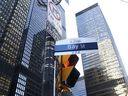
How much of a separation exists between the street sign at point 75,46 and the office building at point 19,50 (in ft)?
304

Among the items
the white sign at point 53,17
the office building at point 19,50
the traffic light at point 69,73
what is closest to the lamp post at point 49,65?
the white sign at point 53,17

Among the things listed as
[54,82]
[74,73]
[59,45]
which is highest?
[59,45]

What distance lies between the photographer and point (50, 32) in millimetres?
7340

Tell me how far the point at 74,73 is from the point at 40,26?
151m

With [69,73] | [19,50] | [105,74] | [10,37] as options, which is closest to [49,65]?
[69,73]

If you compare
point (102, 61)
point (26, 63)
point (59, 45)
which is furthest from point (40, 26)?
point (59, 45)

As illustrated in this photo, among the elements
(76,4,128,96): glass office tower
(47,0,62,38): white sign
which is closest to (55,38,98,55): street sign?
(47,0,62,38): white sign

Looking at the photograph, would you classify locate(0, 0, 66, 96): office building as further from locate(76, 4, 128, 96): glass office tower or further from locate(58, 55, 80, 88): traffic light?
locate(58, 55, 80, 88): traffic light

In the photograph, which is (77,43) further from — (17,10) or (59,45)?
(17,10)

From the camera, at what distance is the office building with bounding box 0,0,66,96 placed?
4417 inches

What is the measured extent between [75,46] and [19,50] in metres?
126

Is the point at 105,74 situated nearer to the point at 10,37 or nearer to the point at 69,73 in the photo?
the point at 10,37

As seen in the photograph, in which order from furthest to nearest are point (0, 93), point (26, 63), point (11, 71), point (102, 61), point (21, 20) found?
point (102, 61) → point (21, 20) → point (26, 63) → point (11, 71) → point (0, 93)

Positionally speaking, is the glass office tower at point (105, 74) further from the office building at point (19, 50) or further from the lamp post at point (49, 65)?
the lamp post at point (49, 65)
